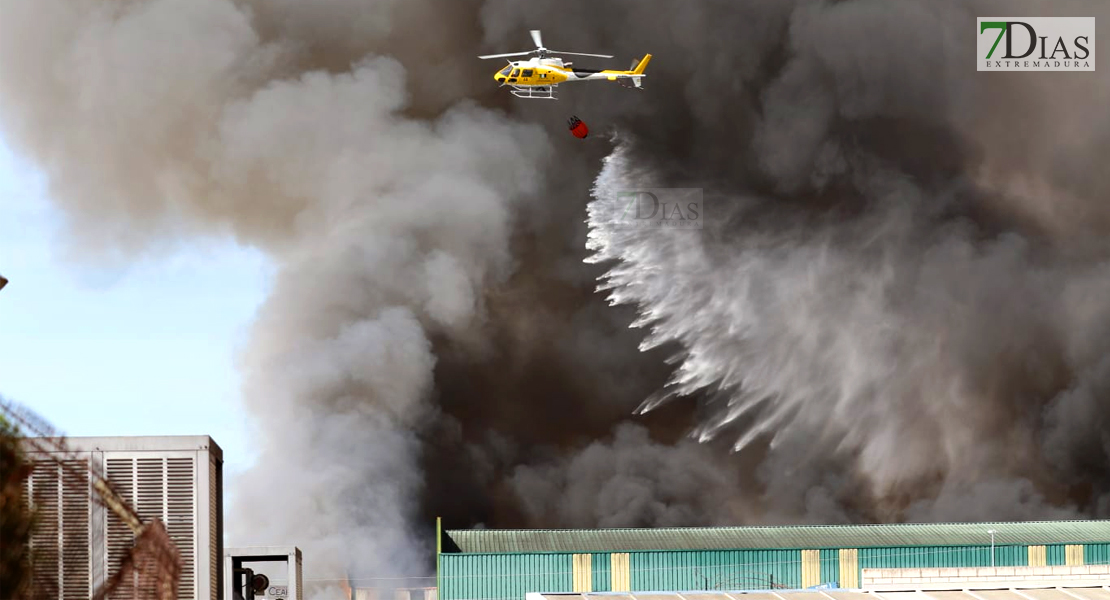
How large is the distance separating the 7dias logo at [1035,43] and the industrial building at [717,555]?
88.9 ft

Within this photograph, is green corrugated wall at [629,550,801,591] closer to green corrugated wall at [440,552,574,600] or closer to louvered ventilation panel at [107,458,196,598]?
green corrugated wall at [440,552,574,600]

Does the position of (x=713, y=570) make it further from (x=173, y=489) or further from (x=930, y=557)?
(x=173, y=489)

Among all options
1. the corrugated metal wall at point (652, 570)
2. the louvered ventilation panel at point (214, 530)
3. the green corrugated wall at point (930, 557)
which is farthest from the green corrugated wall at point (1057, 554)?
the louvered ventilation panel at point (214, 530)

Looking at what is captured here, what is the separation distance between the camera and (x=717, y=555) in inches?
2468

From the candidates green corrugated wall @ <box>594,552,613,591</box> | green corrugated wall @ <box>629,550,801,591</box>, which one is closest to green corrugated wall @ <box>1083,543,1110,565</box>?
green corrugated wall @ <box>629,550,801,591</box>

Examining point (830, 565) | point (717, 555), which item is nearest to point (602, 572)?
point (717, 555)

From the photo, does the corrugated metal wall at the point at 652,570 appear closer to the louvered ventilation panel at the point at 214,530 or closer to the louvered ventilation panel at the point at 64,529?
the louvered ventilation panel at the point at 214,530

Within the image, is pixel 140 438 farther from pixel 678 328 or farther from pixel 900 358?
A: pixel 900 358

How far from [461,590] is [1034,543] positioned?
2482 centimetres

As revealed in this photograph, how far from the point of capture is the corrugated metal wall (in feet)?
201

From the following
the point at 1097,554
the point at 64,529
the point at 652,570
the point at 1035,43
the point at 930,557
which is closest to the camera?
the point at 64,529

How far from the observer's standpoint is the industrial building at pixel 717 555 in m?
61.5

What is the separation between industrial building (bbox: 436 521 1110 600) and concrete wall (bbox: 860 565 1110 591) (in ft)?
32.9

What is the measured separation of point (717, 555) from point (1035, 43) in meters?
37.2
